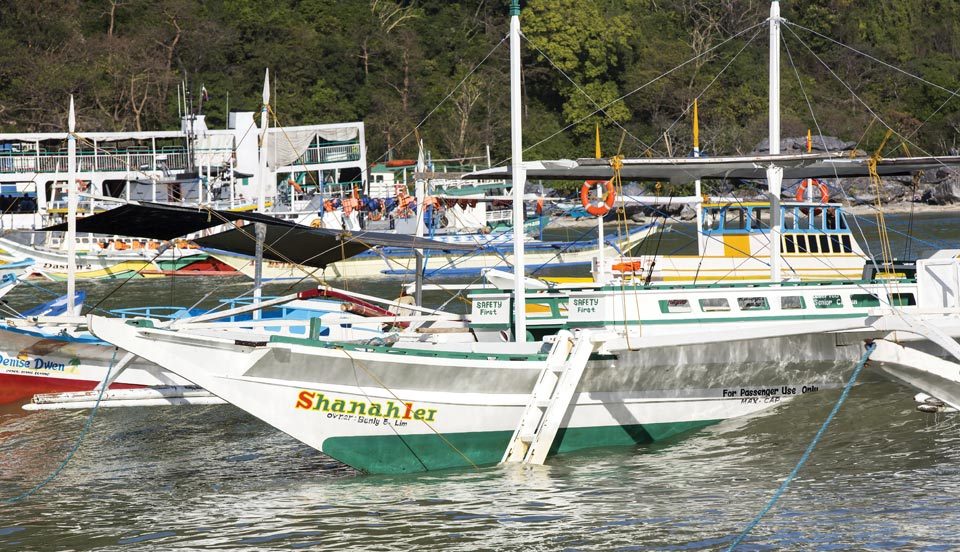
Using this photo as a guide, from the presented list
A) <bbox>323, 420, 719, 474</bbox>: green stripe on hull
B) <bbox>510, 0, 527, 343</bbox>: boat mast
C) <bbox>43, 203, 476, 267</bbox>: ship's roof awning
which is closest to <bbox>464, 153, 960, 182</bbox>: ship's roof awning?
<bbox>510, 0, 527, 343</bbox>: boat mast

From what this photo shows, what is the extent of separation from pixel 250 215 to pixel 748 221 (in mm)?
14392

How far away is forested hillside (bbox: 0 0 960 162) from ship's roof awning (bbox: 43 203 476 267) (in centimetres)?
4923

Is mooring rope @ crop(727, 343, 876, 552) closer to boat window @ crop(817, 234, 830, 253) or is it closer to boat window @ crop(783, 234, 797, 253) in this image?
boat window @ crop(783, 234, 797, 253)

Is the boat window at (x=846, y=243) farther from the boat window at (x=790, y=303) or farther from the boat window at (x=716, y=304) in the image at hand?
the boat window at (x=716, y=304)

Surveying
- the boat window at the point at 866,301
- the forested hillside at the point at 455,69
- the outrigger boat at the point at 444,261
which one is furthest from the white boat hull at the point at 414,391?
the forested hillside at the point at 455,69

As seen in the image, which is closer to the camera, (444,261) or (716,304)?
(716,304)

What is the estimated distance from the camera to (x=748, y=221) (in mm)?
29422

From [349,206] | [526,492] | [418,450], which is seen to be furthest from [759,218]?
[349,206]

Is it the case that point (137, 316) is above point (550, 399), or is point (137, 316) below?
above

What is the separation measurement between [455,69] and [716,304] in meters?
65.0

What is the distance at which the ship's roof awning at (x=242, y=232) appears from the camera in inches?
773

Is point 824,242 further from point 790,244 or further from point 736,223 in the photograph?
point 736,223

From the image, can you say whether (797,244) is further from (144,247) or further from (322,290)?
(144,247)

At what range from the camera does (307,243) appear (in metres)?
22.7
